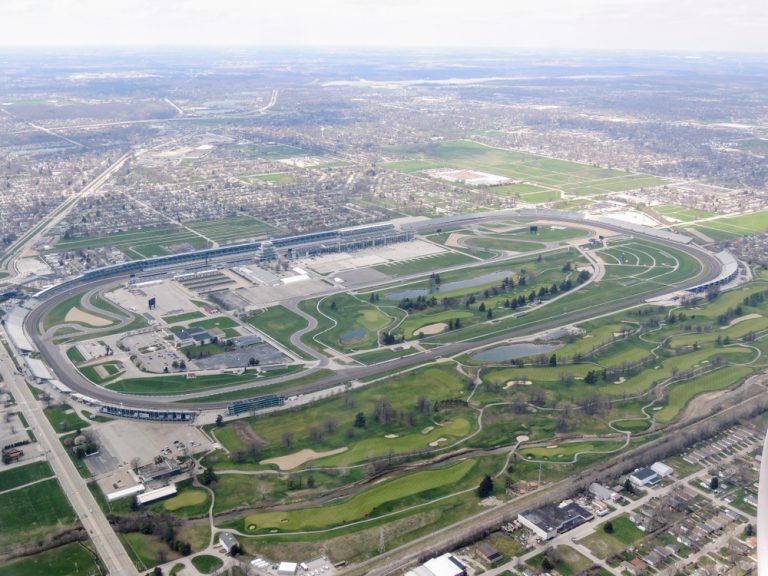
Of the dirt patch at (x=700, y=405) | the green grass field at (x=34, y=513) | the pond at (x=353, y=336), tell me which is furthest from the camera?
the pond at (x=353, y=336)

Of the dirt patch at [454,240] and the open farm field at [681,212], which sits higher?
the open farm field at [681,212]

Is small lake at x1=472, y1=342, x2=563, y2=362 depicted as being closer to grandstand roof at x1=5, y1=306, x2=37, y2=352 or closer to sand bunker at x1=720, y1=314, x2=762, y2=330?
sand bunker at x1=720, y1=314, x2=762, y2=330

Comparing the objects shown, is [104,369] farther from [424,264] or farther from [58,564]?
[424,264]

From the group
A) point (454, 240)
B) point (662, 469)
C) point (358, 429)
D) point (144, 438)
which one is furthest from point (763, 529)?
point (454, 240)

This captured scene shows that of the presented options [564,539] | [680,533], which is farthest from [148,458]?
[680,533]

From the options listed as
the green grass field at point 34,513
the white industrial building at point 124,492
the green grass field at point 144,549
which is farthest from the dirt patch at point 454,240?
the green grass field at point 144,549

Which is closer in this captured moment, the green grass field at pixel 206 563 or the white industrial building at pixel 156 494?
the green grass field at pixel 206 563

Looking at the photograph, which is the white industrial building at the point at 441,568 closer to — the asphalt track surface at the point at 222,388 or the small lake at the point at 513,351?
the asphalt track surface at the point at 222,388

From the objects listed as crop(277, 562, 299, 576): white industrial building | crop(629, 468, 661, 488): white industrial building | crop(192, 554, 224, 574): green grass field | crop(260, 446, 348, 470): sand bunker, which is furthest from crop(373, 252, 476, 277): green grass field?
crop(192, 554, 224, 574): green grass field
